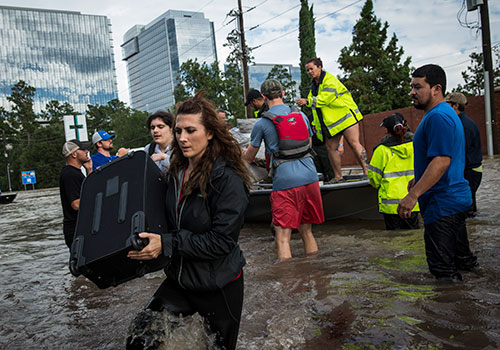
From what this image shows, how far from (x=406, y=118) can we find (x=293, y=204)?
18.6 m

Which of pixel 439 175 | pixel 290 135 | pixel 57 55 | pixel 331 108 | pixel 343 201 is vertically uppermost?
pixel 57 55

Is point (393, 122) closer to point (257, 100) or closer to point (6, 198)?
point (257, 100)

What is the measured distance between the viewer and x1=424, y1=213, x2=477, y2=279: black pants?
3.44 metres

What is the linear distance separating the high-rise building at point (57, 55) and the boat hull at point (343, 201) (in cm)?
14389

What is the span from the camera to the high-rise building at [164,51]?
16800cm

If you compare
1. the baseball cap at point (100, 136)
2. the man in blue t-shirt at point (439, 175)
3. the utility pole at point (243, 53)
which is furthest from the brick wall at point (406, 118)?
the man in blue t-shirt at point (439, 175)

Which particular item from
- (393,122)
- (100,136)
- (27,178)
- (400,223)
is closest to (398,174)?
(393,122)

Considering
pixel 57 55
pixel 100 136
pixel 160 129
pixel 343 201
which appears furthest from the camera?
pixel 57 55

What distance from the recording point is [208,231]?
7.70 feet

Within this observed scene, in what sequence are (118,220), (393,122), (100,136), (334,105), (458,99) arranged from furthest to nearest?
(334,105) < (100,136) < (458,99) < (393,122) < (118,220)

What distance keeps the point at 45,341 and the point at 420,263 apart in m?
3.59

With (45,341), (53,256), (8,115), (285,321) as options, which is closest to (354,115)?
(285,321)

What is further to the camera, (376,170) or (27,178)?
(27,178)

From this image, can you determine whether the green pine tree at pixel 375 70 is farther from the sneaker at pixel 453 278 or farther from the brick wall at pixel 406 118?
the sneaker at pixel 453 278
